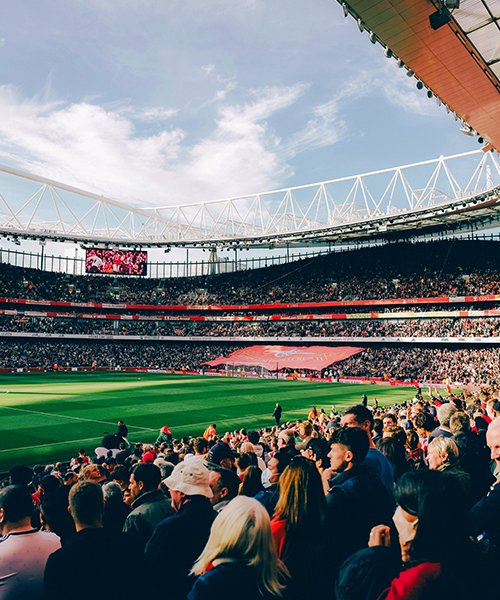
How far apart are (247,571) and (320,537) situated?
2.87 feet

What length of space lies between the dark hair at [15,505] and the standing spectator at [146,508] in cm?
93

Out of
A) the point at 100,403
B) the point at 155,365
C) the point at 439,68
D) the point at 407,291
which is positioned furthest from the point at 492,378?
the point at 155,365

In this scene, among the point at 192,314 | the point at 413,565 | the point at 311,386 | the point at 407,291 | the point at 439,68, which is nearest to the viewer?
the point at 413,565

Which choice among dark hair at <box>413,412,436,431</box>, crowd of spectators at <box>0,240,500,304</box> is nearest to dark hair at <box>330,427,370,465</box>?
dark hair at <box>413,412,436,431</box>

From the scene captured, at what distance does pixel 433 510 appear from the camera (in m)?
2.69

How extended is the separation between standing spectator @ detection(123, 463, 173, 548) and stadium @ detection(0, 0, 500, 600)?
0.02 metres

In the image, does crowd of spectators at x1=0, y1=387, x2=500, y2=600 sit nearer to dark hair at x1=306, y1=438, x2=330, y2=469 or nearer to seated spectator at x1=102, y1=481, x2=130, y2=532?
seated spectator at x1=102, y1=481, x2=130, y2=532

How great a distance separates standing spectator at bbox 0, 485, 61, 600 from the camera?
3346 millimetres

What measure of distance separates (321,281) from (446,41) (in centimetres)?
6434

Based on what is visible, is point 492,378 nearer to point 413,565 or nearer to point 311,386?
point 311,386

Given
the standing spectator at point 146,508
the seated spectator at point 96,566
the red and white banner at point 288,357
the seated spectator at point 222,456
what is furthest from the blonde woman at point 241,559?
the red and white banner at point 288,357

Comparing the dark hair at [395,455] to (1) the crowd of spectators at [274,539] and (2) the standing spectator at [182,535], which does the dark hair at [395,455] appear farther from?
(2) the standing spectator at [182,535]

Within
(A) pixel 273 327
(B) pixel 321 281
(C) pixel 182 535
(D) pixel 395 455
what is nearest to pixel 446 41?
(D) pixel 395 455

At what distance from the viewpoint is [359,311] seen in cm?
6419
